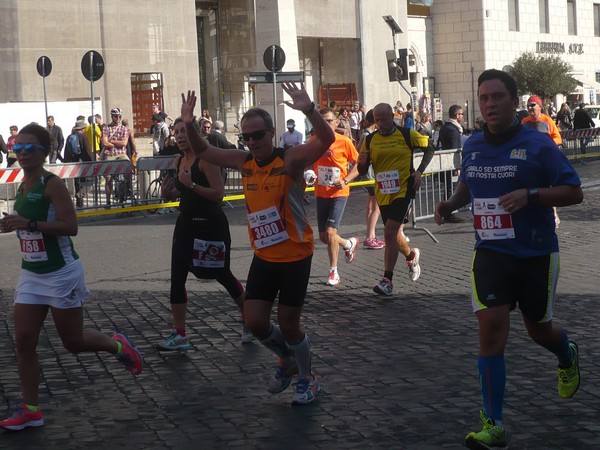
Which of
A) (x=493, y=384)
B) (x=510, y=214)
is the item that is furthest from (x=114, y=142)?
(x=493, y=384)

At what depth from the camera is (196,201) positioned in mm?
8461

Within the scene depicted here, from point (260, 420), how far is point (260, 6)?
Answer: 1328 inches

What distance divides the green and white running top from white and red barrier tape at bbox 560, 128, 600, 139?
1138 inches

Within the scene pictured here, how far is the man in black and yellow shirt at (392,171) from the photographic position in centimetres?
1111

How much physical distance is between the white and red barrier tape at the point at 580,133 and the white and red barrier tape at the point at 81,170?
1675 cm

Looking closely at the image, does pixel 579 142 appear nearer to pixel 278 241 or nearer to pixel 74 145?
pixel 74 145

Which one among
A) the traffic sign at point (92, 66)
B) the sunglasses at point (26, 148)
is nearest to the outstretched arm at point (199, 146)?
the sunglasses at point (26, 148)

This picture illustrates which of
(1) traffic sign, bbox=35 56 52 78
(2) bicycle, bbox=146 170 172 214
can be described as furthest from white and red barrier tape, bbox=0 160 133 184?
(1) traffic sign, bbox=35 56 52 78

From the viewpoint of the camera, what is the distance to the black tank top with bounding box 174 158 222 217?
844 centimetres

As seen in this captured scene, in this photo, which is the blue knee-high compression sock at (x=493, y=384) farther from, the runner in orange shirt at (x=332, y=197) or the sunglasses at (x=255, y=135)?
the runner in orange shirt at (x=332, y=197)

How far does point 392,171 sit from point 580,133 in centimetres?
2523

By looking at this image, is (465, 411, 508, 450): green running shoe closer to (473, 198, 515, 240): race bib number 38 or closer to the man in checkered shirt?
(473, 198, 515, 240): race bib number 38

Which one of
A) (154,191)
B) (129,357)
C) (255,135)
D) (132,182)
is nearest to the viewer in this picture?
(255,135)

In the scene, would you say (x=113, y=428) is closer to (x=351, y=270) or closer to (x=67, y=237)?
(x=67, y=237)
